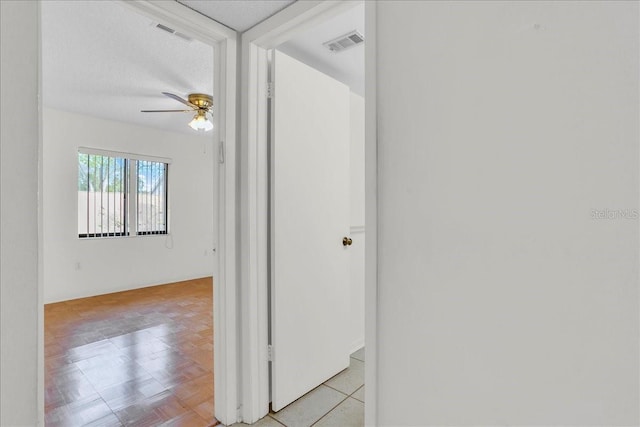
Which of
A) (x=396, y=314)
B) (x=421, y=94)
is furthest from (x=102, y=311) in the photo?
(x=421, y=94)

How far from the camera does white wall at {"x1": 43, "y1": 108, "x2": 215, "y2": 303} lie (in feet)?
13.6

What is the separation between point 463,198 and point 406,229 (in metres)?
0.23

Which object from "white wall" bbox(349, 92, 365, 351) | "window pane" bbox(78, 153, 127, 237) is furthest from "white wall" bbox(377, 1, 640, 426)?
"window pane" bbox(78, 153, 127, 237)

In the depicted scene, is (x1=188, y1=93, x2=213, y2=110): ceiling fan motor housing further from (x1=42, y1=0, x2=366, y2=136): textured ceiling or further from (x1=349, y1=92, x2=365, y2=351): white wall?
(x1=349, y1=92, x2=365, y2=351): white wall

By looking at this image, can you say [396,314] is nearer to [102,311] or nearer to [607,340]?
[607,340]

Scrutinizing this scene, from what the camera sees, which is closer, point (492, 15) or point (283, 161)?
point (492, 15)

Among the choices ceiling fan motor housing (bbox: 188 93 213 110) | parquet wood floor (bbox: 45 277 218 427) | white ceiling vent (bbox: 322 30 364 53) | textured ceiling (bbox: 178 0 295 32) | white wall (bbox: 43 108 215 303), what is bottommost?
parquet wood floor (bbox: 45 277 218 427)

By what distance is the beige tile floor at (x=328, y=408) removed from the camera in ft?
5.70

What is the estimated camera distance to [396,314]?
1.22 m

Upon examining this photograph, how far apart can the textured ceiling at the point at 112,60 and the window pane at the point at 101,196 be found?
813mm

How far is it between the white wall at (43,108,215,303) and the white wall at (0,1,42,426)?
2402 millimetres

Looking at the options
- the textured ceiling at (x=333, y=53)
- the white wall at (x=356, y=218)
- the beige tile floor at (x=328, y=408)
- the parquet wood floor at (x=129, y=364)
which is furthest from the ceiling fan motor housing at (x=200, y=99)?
the beige tile floor at (x=328, y=408)

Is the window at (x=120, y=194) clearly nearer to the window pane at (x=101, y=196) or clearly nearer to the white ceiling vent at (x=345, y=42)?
the window pane at (x=101, y=196)

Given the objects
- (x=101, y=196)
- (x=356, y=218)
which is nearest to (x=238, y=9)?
(x=356, y=218)
